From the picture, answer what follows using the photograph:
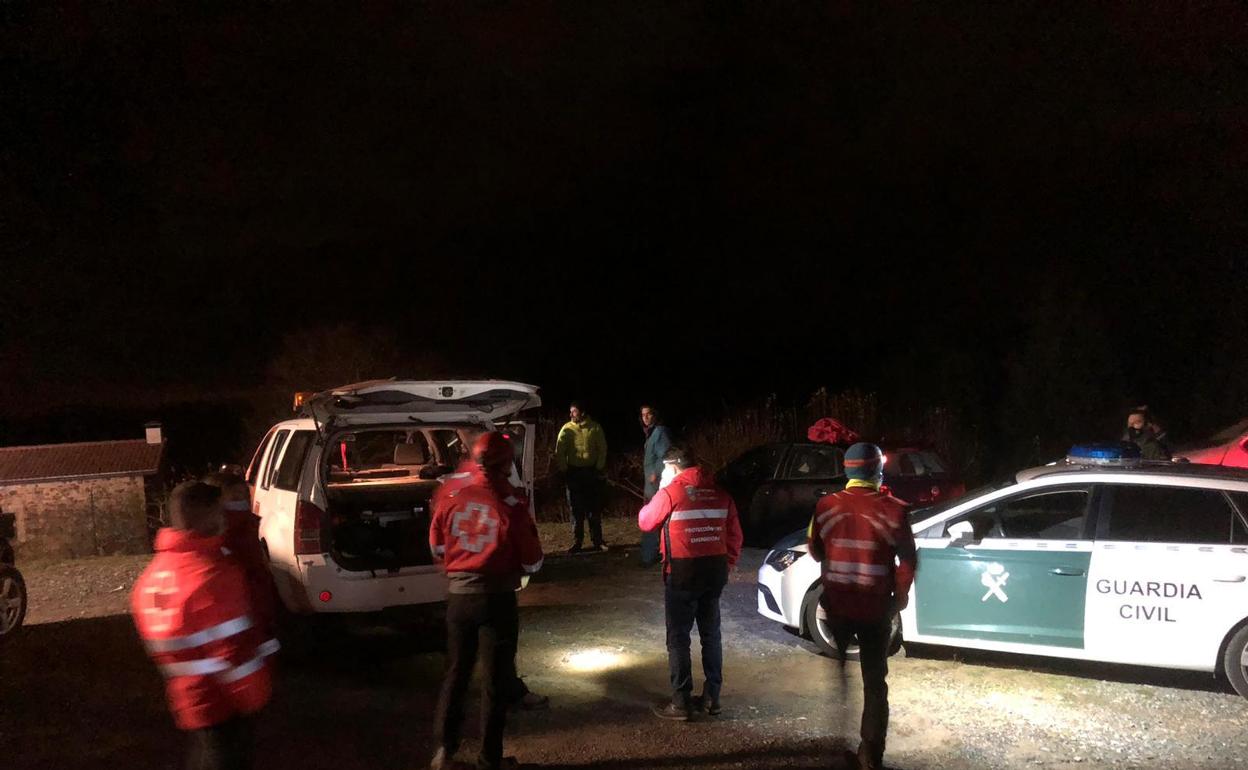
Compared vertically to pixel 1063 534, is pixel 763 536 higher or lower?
lower

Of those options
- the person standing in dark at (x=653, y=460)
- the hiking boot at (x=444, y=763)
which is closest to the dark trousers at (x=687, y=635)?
the hiking boot at (x=444, y=763)

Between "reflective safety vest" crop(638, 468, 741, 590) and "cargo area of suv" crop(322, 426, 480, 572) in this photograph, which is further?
"cargo area of suv" crop(322, 426, 480, 572)

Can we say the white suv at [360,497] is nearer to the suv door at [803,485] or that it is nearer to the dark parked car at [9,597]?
the dark parked car at [9,597]

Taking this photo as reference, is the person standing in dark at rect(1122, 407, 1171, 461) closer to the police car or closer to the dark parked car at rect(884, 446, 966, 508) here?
the dark parked car at rect(884, 446, 966, 508)

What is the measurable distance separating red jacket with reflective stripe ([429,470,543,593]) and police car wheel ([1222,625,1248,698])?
4.40m

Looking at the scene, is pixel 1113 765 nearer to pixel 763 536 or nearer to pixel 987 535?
pixel 987 535

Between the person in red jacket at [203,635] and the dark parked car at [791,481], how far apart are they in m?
8.66

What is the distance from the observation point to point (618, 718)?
6.09 meters

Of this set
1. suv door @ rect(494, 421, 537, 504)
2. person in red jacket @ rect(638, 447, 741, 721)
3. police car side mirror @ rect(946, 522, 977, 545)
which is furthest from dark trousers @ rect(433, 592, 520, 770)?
police car side mirror @ rect(946, 522, 977, 545)

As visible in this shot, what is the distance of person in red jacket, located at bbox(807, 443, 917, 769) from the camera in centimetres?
499

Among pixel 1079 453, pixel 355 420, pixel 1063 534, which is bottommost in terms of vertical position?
pixel 1063 534

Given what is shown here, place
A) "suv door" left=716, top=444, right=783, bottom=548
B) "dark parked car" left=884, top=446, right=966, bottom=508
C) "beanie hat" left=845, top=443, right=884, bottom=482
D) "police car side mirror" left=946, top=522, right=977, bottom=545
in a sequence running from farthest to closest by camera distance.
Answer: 1. "suv door" left=716, top=444, right=783, bottom=548
2. "dark parked car" left=884, top=446, right=966, bottom=508
3. "police car side mirror" left=946, top=522, right=977, bottom=545
4. "beanie hat" left=845, top=443, right=884, bottom=482

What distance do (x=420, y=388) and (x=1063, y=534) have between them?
474 centimetres

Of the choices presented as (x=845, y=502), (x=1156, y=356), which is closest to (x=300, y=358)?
(x=845, y=502)
